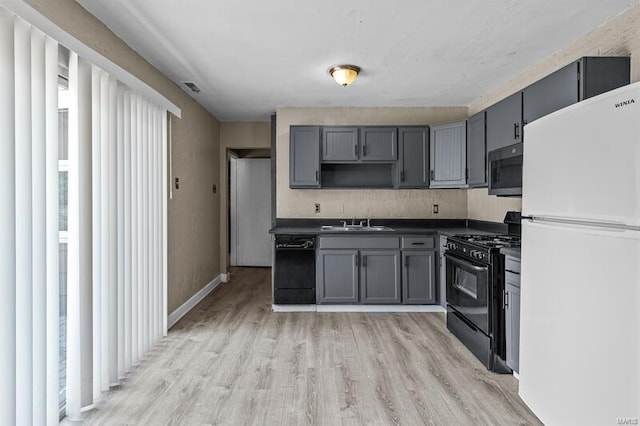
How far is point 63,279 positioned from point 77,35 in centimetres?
172

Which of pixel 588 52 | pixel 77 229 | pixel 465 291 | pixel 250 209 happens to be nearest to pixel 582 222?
pixel 465 291

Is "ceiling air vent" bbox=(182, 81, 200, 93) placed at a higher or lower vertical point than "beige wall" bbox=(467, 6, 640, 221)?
higher

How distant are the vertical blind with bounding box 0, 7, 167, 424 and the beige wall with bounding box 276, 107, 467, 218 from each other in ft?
5.73

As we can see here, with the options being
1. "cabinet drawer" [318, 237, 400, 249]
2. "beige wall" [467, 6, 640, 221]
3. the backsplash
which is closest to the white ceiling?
"beige wall" [467, 6, 640, 221]

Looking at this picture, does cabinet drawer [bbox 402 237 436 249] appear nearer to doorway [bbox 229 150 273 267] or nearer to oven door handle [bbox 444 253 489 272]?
oven door handle [bbox 444 253 489 272]

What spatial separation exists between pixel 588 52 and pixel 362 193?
Answer: 2.70 metres

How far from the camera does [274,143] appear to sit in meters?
5.11

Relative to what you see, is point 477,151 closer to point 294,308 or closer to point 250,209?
point 294,308

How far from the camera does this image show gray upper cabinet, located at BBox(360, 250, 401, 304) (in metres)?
4.20

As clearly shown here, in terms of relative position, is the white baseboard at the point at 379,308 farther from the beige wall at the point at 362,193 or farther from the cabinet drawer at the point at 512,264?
the cabinet drawer at the point at 512,264

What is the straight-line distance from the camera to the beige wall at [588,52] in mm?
2354

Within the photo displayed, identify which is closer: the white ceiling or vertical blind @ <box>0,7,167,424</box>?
vertical blind @ <box>0,7,167,424</box>

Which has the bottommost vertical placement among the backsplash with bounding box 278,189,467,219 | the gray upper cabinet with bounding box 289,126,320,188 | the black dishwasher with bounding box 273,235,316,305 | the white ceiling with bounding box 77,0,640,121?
the black dishwasher with bounding box 273,235,316,305

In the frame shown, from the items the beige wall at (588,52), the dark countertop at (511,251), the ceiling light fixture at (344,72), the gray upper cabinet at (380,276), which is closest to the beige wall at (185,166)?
the ceiling light fixture at (344,72)
